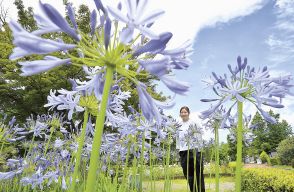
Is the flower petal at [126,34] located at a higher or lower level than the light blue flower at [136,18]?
lower

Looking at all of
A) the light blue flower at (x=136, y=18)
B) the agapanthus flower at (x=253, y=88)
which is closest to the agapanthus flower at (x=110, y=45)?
the light blue flower at (x=136, y=18)

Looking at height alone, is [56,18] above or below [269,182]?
above

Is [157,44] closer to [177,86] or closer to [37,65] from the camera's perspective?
[177,86]

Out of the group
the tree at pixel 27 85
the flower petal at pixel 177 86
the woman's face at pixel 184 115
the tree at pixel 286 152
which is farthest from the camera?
the tree at pixel 286 152

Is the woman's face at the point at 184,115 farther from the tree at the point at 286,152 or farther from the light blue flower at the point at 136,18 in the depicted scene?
the tree at the point at 286,152

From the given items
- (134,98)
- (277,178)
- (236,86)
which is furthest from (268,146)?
(236,86)

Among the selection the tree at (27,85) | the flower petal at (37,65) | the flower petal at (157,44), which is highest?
the tree at (27,85)

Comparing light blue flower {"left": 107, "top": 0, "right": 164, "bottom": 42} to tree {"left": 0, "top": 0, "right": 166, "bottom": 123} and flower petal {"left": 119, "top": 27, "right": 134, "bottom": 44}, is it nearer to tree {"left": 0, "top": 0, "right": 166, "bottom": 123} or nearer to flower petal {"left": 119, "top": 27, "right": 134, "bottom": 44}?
flower petal {"left": 119, "top": 27, "right": 134, "bottom": 44}

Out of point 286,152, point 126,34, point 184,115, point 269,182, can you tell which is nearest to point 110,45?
point 126,34

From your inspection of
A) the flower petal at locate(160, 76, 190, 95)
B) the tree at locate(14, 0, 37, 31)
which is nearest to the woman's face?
the flower petal at locate(160, 76, 190, 95)

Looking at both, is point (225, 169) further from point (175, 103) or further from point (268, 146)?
point (268, 146)

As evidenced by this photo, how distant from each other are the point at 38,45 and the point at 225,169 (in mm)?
24557

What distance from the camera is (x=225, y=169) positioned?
79.1 feet

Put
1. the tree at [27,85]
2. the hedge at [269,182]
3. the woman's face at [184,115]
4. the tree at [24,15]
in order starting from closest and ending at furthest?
the woman's face at [184,115], the hedge at [269,182], the tree at [27,85], the tree at [24,15]
